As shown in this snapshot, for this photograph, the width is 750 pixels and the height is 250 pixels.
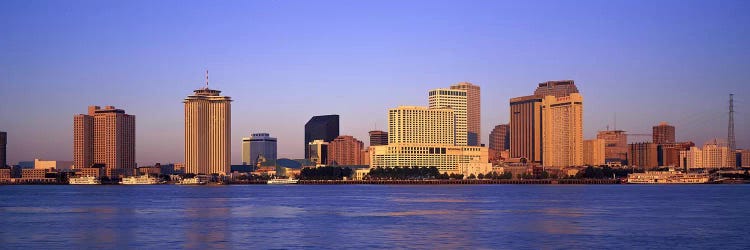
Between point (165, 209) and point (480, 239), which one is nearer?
point (480, 239)

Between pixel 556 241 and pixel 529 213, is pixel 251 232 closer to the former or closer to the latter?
pixel 556 241

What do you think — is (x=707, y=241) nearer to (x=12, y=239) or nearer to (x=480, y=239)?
(x=480, y=239)

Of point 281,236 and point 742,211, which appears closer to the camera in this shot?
point 281,236

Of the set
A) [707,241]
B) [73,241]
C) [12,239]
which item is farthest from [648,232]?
[12,239]

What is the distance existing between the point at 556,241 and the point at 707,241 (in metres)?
8.12

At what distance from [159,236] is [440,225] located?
18.5m

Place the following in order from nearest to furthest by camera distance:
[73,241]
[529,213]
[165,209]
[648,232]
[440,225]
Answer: [73,241] → [648,232] → [440,225] → [529,213] → [165,209]

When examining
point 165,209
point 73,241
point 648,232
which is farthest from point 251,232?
point 165,209

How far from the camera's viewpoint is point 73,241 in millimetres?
55062

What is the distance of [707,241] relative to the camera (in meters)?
53.7

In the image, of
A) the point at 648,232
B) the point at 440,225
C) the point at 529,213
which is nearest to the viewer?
the point at 648,232

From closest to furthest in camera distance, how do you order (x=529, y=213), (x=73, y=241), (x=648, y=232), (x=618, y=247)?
(x=618, y=247)
(x=73, y=241)
(x=648, y=232)
(x=529, y=213)

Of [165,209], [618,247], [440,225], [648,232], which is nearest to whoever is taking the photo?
[618,247]

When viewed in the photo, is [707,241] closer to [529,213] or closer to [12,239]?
[529,213]
